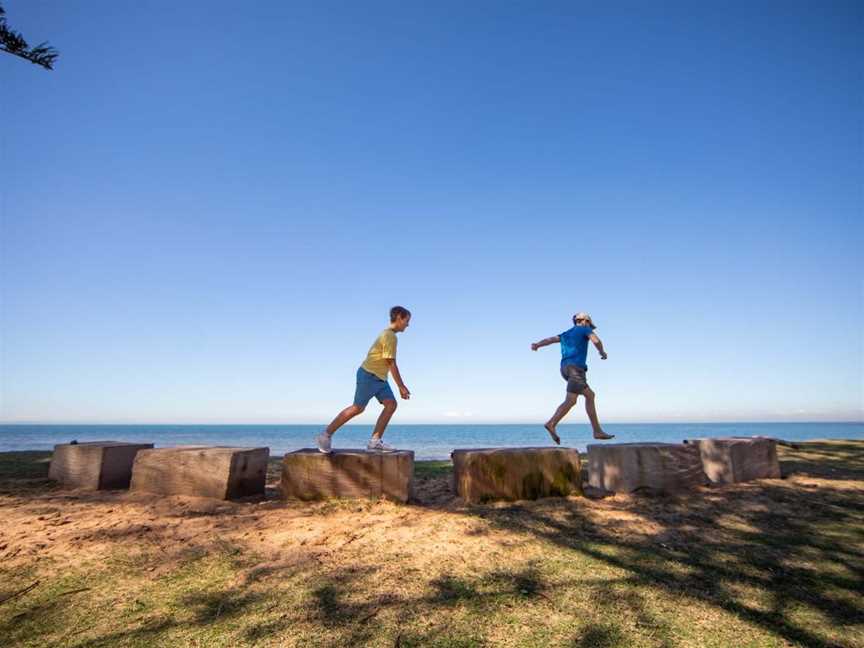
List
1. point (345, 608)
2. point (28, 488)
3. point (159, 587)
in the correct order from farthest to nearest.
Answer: point (28, 488)
point (159, 587)
point (345, 608)

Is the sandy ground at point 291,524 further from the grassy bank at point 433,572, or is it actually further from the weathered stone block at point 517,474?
the weathered stone block at point 517,474

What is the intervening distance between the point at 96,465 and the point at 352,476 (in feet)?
11.1

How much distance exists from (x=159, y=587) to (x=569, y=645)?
266 centimetres

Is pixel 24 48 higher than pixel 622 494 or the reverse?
higher

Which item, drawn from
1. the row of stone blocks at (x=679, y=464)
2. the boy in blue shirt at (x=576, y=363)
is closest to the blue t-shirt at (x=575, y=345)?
the boy in blue shirt at (x=576, y=363)

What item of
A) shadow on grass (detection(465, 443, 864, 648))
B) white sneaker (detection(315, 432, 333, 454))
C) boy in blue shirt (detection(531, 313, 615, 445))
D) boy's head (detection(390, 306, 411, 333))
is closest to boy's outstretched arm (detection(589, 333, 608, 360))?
boy in blue shirt (detection(531, 313, 615, 445))

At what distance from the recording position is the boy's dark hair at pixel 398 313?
6324 mm

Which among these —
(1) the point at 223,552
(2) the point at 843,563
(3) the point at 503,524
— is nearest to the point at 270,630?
(1) the point at 223,552

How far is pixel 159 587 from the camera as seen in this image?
327 centimetres

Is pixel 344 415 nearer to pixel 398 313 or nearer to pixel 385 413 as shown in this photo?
pixel 385 413

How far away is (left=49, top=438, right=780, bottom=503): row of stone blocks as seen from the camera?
545 cm

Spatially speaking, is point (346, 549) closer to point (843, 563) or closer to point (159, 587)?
point (159, 587)

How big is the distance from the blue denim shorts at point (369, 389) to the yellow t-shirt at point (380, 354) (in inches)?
2.5

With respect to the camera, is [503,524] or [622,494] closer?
[503,524]
